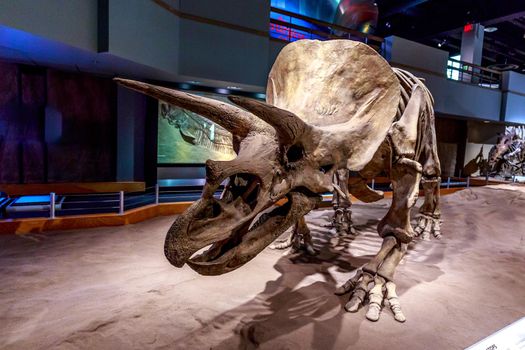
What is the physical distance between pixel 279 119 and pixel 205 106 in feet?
1.14

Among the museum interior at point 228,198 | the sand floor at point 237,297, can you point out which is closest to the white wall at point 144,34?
the museum interior at point 228,198

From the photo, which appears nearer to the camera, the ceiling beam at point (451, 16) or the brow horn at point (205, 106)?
the brow horn at point (205, 106)

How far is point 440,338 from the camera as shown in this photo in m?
2.38

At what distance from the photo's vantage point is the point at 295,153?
1.98m

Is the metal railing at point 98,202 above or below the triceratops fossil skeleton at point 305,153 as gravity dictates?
below

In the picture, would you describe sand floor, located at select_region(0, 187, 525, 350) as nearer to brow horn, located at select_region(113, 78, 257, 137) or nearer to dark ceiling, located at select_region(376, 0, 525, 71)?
brow horn, located at select_region(113, 78, 257, 137)

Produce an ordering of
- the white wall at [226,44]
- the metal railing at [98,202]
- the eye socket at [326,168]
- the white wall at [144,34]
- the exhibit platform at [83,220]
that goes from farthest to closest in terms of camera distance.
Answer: the white wall at [226,44], the white wall at [144,34], the metal railing at [98,202], the exhibit platform at [83,220], the eye socket at [326,168]

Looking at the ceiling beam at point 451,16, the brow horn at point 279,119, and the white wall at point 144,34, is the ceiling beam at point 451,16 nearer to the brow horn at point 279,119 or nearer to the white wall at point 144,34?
the white wall at point 144,34

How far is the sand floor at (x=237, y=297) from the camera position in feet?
7.49

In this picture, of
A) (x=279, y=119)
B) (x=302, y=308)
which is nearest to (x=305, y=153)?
(x=279, y=119)

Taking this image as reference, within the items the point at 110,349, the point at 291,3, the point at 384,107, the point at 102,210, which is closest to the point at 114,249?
the point at 102,210

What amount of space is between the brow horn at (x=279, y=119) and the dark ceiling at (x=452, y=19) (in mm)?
10737

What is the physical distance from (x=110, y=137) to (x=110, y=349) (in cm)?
603

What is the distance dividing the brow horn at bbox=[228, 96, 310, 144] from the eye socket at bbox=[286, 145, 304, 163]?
9 cm
